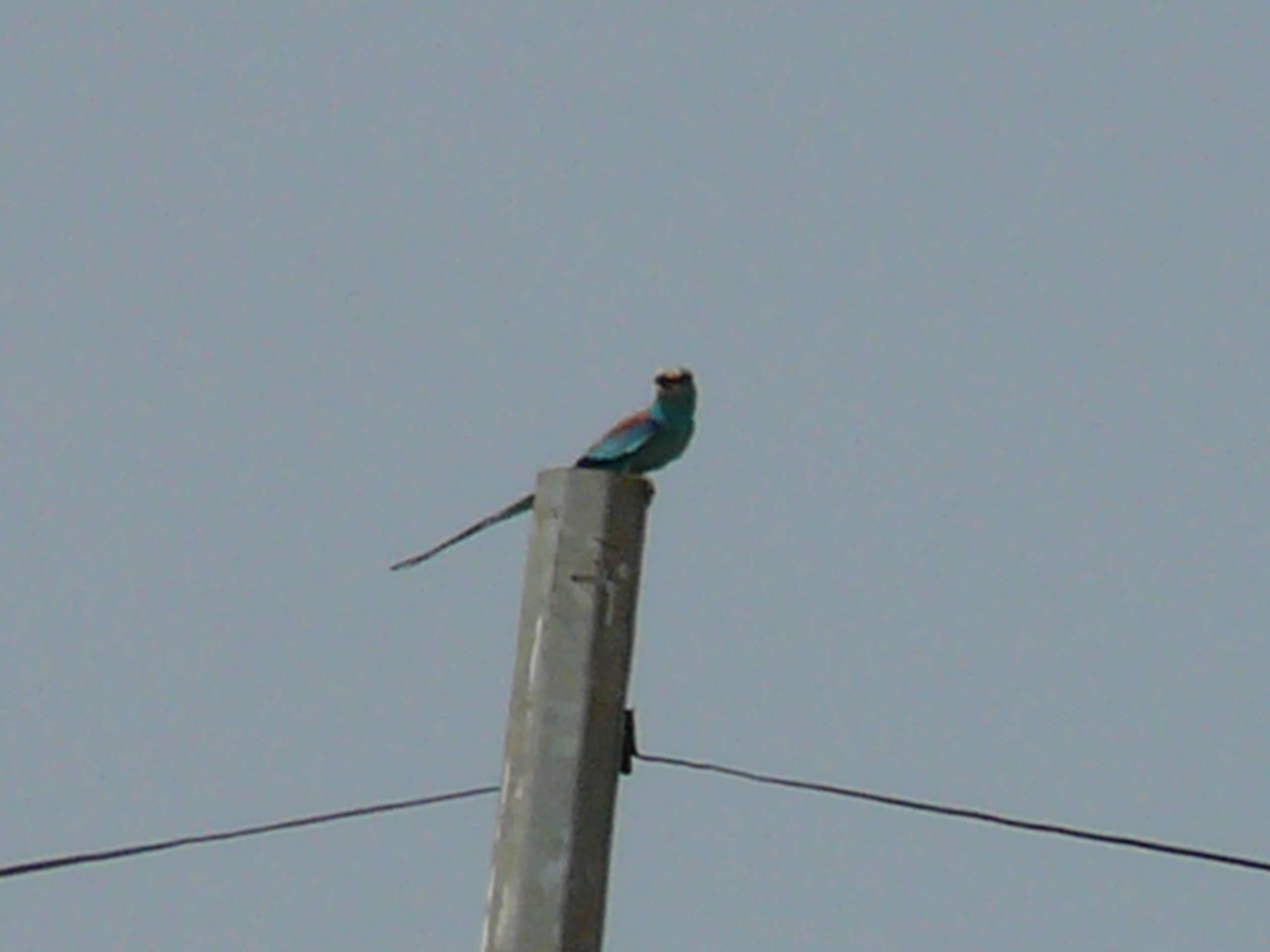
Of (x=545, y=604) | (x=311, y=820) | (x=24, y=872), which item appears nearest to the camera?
(x=24, y=872)

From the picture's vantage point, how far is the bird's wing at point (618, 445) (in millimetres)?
9438

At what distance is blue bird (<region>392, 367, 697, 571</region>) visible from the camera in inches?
370

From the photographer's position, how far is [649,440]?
32.0ft

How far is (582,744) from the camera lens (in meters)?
7.00

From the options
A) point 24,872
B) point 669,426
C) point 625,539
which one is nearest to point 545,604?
point 625,539

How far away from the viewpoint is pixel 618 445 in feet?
31.1

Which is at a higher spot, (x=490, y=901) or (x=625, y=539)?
(x=625, y=539)

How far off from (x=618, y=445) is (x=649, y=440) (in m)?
0.30

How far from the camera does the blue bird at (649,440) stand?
30.8ft

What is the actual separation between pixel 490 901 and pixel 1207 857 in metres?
1.58

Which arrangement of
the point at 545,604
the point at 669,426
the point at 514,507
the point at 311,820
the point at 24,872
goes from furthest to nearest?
the point at 669,426, the point at 514,507, the point at 311,820, the point at 545,604, the point at 24,872

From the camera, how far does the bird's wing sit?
944 centimetres

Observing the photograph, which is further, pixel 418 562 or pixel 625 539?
pixel 418 562

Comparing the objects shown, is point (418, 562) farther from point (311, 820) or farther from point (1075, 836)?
point (1075, 836)
